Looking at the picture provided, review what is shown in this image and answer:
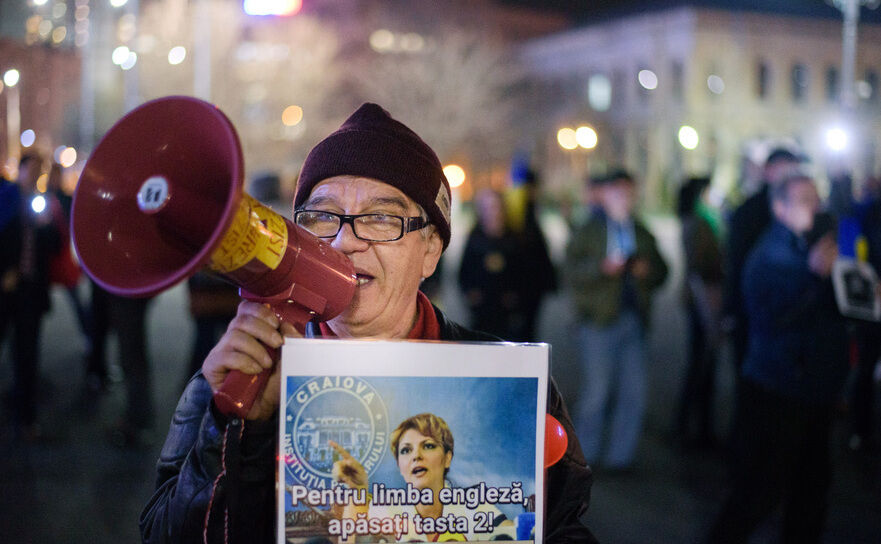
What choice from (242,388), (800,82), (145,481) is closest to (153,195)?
(242,388)

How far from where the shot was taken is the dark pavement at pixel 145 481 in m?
4.85

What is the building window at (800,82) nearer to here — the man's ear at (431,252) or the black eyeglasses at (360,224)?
the man's ear at (431,252)

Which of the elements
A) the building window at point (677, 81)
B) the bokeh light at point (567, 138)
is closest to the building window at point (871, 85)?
the building window at point (677, 81)

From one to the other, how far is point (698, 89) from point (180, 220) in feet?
116

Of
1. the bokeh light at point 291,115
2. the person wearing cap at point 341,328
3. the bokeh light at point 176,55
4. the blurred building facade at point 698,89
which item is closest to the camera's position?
the person wearing cap at point 341,328

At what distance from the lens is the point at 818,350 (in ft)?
13.0

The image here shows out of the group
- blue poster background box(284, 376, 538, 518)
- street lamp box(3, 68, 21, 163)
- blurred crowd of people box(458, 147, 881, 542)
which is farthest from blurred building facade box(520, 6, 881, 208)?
blue poster background box(284, 376, 538, 518)

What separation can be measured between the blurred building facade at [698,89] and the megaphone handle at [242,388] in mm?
6470

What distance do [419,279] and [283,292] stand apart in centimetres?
57

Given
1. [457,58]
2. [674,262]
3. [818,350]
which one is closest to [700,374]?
[818,350]

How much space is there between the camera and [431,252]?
212cm

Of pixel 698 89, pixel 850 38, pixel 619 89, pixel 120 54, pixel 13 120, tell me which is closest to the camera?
pixel 13 120

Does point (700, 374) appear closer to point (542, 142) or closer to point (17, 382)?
point (17, 382)

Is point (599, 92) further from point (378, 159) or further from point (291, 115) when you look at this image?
point (378, 159)
